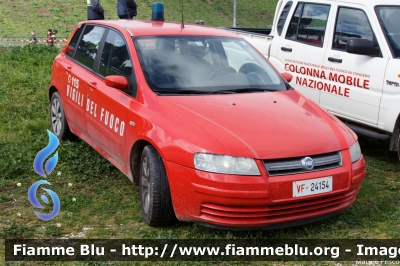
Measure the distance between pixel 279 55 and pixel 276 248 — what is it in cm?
395

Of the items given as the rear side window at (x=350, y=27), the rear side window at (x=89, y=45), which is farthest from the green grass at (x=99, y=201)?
the rear side window at (x=350, y=27)

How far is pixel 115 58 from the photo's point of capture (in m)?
5.76

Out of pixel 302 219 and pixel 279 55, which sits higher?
pixel 279 55

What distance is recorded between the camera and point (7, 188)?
569 cm

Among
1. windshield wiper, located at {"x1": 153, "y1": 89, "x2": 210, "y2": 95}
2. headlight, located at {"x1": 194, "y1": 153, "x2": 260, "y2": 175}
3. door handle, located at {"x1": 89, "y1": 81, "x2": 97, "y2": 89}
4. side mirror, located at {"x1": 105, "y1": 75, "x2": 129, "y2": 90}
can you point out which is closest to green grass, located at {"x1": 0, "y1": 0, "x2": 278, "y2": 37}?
door handle, located at {"x1": 89, "y1": 81, "x2": 97, "y2": 89}

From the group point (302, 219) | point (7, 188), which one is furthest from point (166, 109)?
point (7, 188)

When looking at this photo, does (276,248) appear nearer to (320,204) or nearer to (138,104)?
(320,204)

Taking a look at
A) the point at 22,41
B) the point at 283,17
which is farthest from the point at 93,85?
the point at 22,41

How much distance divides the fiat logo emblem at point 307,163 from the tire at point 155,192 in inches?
42.6

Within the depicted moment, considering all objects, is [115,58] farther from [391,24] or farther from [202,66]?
[391,24]

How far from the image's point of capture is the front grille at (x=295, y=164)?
167 inches

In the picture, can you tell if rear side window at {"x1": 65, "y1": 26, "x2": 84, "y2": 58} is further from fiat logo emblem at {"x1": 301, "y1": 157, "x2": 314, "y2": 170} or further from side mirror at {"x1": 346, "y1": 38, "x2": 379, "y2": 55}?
fiat logo emblem at {"x1": 301, "y1": 157, "x2": 314, "y2": 170}

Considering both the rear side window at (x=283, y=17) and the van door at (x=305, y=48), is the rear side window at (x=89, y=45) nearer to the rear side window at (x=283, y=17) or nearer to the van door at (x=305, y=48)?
the van door at (x=305, y=48)

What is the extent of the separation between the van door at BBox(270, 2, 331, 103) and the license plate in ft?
9.89
